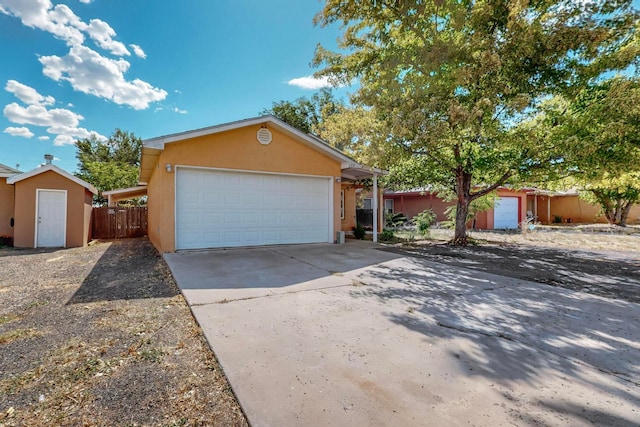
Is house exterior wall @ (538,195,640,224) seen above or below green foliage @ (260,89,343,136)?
below

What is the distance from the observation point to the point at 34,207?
10.2 m

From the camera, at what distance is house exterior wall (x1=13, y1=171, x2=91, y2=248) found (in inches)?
400

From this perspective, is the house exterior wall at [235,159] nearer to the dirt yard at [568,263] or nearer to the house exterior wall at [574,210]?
the dirt yard at [568,263]

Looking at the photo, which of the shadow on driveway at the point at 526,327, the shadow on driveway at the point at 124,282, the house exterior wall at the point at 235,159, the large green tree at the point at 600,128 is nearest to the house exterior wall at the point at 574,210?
the large green tree at the point at 600,128

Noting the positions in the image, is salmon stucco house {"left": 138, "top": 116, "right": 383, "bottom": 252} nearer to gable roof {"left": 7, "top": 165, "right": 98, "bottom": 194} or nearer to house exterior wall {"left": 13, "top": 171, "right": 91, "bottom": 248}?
gable roof {"left": 7, "top": 165, "right": 98, "bottom": 194}

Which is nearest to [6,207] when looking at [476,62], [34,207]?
[34,207]

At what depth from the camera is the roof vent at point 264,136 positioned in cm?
891

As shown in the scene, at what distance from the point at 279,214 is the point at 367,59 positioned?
228 inches

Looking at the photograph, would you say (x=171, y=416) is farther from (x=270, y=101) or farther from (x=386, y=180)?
(x=270, y=101)

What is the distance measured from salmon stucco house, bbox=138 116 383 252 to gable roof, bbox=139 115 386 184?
24mm

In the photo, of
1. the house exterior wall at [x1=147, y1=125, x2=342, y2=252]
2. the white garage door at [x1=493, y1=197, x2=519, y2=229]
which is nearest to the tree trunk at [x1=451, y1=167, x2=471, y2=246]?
the house exterior wall at [x1=147, y1=125, x2=342, y2=252]

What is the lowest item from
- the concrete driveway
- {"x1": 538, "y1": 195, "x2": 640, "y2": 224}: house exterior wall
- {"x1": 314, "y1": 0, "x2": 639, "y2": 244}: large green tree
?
the concrete driveway

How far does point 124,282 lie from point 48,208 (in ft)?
26.5

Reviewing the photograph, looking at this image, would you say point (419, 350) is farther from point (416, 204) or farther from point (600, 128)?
point (416, 204)
